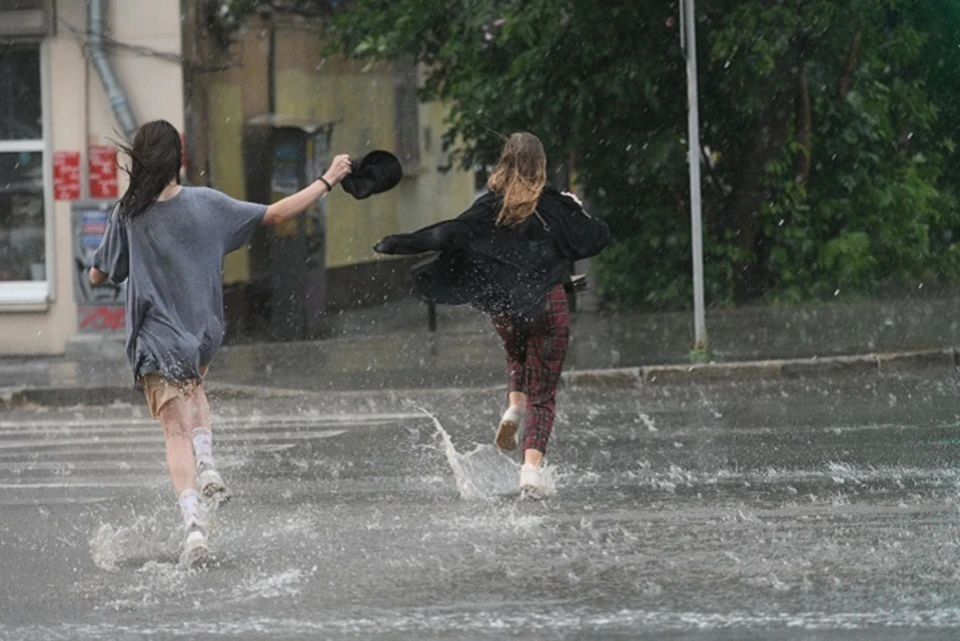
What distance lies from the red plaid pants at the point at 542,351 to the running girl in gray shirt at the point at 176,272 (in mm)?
1804

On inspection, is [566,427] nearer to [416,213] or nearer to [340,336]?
[340,336]

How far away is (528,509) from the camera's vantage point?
8.48 meters

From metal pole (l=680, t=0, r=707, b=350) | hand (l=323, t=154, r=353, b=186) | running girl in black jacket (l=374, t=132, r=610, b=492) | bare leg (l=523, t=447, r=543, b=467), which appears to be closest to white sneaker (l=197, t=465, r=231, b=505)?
hand (l=323, t=154, r=353, b=186)

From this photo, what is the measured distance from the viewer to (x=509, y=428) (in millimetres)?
9281

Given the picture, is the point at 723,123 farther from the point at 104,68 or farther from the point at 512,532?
the point at 512,532

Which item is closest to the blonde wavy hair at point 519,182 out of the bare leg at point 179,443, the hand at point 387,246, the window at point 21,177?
the hand at point 387,246

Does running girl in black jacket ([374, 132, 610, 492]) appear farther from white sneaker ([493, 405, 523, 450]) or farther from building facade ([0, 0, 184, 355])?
building facade ([0, 0, 184, 355])

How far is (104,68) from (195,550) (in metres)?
12.7

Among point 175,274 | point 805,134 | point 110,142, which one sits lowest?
point 175,274

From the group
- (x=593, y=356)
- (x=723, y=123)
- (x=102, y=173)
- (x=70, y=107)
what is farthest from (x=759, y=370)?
(x=70, y=107)

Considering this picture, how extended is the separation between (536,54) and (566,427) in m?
7.86

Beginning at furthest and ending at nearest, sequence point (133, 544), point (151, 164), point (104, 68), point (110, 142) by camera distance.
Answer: point (104, 68) < point (110, 142) < point (133, 544) < point (151, 164)

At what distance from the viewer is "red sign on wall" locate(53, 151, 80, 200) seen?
63.8 feet

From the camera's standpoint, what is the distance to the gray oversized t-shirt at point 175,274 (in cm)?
743
